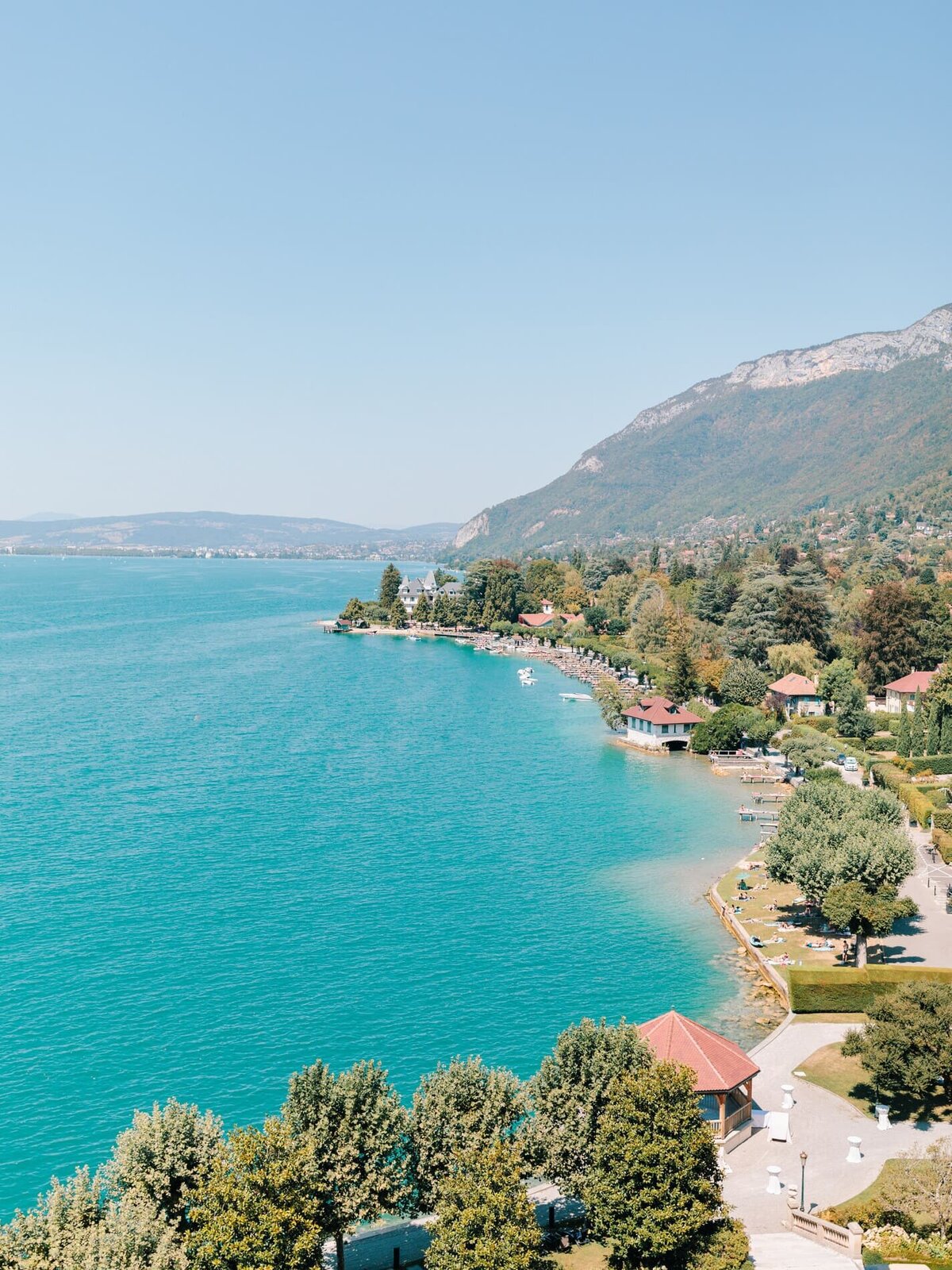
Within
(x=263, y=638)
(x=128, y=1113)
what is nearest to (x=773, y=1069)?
(x=128, y=1113)

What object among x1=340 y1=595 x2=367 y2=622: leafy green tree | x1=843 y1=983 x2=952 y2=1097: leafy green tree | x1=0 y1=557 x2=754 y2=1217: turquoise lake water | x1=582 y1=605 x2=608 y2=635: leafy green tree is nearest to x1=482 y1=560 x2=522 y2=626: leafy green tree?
x1=582 y1=605 x2=608 y2=635: leafy green tree

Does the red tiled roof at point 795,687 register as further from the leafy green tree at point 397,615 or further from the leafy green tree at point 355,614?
the leafy green tree at point 355,614

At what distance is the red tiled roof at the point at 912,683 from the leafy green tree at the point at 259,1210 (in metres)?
→ 79.1

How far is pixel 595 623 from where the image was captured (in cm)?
15312

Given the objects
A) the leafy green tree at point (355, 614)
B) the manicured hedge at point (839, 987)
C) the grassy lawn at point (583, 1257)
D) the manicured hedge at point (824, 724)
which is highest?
the leafy green tree at point (355, 614)

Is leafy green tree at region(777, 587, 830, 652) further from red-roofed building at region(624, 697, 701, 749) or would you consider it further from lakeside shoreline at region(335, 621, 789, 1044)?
red-roofed building at region(624, 697, 701, 749)

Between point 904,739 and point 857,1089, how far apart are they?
45308 mm

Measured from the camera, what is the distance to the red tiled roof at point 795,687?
295ft

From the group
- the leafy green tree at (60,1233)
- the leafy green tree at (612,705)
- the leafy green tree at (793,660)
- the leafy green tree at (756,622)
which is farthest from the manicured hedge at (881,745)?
the leafy green tree at (60,1233)

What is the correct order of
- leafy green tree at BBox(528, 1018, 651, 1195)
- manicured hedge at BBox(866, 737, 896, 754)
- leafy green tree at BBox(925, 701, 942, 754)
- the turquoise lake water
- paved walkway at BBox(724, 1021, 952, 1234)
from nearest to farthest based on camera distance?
leafy green tree at BBox(528, 1018, 651, 1195)
paved walkway at BBox(724, 1021, 952, 1234)
the turquoise lake water
leafy green tree at BBox(925, 701, 942, 754)
manicured hedge at BBox(866, 737, 896, 754)

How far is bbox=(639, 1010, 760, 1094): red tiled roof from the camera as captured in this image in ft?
92.8

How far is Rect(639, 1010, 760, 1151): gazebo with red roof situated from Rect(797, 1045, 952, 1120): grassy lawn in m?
3.47

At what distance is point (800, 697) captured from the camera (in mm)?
90562

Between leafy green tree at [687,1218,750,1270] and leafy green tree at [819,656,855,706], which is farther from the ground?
leafy green tree at [819,656,855,706]
